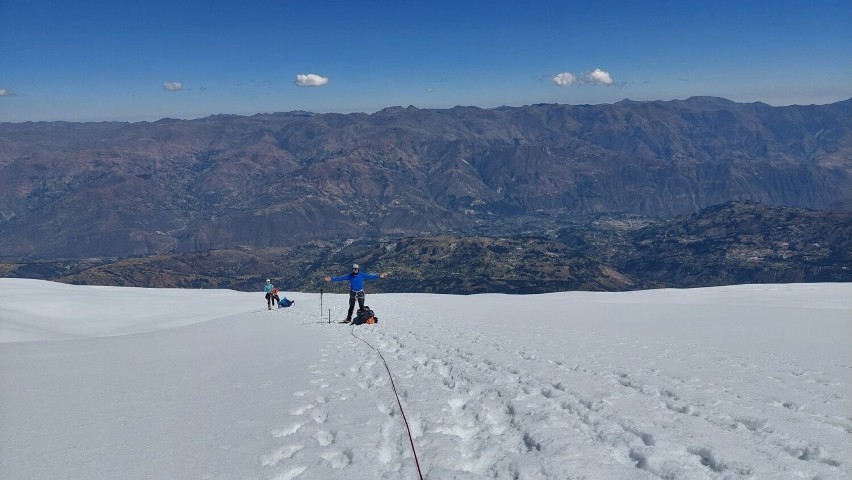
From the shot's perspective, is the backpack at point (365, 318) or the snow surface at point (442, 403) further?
the backpack at point (365, 318)

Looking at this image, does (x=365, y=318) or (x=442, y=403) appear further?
(x=365, y=318)

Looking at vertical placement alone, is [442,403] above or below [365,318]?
above

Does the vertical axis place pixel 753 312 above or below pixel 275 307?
above

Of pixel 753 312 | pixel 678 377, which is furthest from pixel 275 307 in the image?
pixel 678 377

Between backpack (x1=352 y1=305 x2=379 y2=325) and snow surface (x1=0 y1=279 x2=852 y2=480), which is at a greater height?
snow surface (x1=0 y1=279 x2=852 y2=480)

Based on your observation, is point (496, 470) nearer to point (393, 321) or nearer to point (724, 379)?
point (724, 379)

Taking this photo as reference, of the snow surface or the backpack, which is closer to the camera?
the snow surface

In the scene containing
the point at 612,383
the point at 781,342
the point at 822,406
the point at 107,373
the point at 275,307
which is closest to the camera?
the point at 822,406

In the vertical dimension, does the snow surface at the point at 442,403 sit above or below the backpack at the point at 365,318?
above
